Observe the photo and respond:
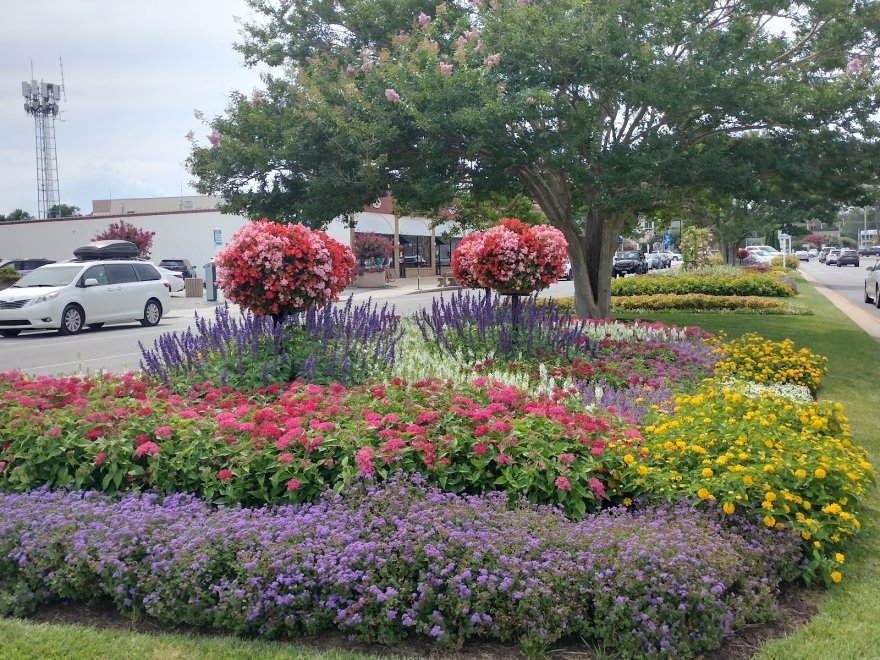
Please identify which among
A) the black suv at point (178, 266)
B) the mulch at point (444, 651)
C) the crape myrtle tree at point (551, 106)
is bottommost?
the mulch at point (444, 651)

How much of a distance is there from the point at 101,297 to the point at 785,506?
1961 centimetres

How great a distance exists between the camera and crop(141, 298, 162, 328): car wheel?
22.9m

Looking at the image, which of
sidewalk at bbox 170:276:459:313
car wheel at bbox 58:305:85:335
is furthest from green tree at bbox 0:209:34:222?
car wheel at bbox 58:305:85:335

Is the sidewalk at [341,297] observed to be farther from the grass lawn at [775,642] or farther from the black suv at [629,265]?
the grass lawn at [775,642]

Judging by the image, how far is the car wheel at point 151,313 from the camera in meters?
22.9

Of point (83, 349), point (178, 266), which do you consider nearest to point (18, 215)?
point (178, 266)

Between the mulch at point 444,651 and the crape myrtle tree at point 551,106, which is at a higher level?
the crape myrtle tree at point 551,106

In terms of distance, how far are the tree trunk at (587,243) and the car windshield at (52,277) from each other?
36.9ft

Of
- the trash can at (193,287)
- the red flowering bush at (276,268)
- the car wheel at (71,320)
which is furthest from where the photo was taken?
the trash can at (193,287)

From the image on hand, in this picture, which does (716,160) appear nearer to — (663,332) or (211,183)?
(663,332)

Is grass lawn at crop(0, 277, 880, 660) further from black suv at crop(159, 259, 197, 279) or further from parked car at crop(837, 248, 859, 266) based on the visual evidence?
parked car at crop(837, 248, 859, 266)

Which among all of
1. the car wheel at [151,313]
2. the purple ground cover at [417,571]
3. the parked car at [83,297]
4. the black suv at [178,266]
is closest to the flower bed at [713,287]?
the car wheel at [151,313]

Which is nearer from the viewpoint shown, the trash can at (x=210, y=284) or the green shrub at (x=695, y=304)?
the green shrub at (x=695, y=304)

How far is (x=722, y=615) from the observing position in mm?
3846
